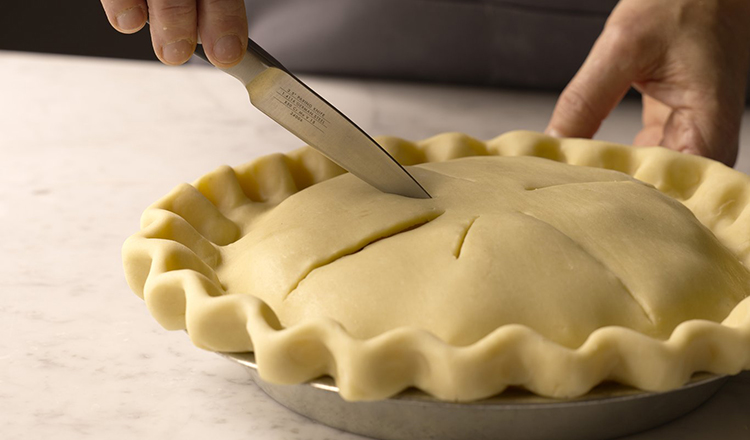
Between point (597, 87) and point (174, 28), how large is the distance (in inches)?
58.8

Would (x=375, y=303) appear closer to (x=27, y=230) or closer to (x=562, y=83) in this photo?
(x=27, y=230)

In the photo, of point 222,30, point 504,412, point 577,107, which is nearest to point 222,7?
point 222,30

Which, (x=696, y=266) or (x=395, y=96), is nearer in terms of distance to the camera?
(x=696, y=266)

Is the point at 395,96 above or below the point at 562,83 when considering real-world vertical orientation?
below

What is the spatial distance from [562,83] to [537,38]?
0.81 ft

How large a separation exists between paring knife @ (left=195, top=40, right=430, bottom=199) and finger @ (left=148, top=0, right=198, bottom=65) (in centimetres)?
5

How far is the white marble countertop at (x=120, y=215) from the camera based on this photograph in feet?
4.34

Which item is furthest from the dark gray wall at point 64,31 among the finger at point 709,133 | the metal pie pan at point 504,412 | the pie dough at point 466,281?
the metal pie pan at point 504,412

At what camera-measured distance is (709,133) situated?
2383 mm

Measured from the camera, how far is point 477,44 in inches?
132

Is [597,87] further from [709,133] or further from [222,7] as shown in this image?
[222,7]

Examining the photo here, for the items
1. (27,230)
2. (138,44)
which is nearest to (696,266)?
(27,230)

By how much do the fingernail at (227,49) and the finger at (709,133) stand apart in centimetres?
155

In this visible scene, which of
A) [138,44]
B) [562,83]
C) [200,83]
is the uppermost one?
[562,83]
